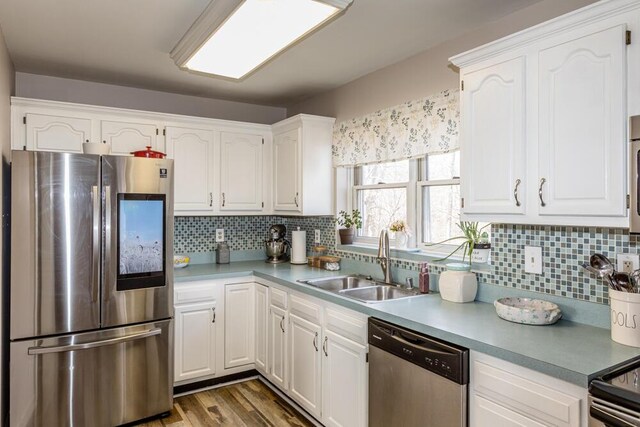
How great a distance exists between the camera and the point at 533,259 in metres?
2.08

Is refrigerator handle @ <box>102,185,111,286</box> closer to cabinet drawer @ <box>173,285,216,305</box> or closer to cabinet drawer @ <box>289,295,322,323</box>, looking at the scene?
cabinet drawer @ <box>173,285,216,305</box>

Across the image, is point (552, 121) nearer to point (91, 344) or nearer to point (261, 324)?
point (261, 324)

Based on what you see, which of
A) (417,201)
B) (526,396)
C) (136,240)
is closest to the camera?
(526,396)

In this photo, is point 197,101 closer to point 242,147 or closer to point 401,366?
point 242,147

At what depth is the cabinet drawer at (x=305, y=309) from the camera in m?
2.62

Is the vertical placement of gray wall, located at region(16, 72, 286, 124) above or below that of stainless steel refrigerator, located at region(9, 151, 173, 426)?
above

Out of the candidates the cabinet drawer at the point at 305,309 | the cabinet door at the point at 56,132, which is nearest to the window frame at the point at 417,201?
the cabinet drawer at the point at 305,309

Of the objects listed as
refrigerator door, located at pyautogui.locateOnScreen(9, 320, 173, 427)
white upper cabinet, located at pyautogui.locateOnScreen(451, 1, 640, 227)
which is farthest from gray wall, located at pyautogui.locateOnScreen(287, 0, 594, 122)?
refrigerator door, located at pyautogui.locateOnScreen(9, 320, 173, 427)

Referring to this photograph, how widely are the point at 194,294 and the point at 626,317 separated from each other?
263cm

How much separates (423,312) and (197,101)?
9.55 feet

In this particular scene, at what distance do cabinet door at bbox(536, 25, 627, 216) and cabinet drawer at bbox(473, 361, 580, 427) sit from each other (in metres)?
0.68

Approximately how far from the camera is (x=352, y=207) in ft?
11.7

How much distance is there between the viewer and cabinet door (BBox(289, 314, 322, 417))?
8.61 ft

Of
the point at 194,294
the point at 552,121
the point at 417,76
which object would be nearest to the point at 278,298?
the point at 194,294
